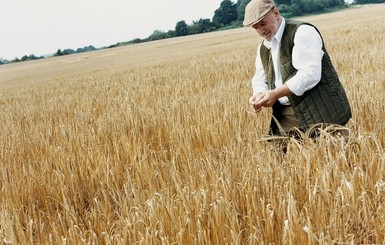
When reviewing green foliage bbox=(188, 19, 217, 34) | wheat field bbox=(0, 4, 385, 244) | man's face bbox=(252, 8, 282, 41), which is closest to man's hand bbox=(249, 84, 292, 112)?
wheat field bbox=(0, 4, 385, 244)

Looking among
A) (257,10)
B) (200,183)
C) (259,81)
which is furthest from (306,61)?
(200,183)

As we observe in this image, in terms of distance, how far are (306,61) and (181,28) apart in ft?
242

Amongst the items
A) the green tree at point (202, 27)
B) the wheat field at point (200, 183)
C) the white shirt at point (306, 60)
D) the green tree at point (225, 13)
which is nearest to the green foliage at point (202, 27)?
the green tree at point (202, 27)

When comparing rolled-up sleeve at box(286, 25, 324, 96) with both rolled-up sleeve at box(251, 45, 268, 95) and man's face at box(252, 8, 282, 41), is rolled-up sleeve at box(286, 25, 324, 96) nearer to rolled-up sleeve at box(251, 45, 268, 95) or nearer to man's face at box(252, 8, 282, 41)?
man's face at box(252, 8, 282, 41)

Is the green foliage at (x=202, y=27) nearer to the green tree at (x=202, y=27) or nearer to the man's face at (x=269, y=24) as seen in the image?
the green tree at (x=202, y=27)

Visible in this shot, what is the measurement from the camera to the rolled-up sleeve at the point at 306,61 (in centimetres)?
249

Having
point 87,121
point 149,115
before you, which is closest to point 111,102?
point 87,121

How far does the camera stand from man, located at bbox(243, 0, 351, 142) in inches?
98.1

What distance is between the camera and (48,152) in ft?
11.3

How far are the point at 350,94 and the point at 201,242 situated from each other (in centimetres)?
281

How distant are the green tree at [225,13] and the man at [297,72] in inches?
3201

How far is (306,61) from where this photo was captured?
2.51 m

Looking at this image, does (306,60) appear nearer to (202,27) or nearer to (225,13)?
(202,27)

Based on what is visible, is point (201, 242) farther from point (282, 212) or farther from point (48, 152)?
point (48, 152)
